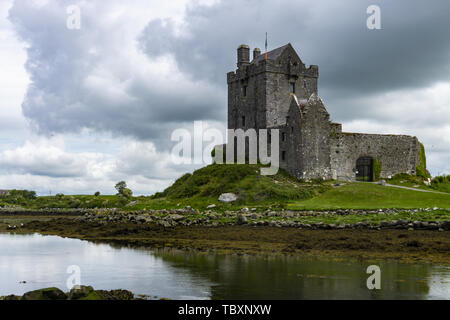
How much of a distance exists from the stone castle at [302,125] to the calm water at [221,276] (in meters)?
23.5

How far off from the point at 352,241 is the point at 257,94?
29.2m

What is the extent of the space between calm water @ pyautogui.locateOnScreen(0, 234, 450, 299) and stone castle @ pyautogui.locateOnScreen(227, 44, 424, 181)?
77.3 feet

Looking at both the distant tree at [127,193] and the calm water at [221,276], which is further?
the distant tree at [127,193]

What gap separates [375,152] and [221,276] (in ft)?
106

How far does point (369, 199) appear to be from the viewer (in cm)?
3438

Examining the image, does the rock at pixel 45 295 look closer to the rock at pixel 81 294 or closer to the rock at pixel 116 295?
the rock at pixel 81 294

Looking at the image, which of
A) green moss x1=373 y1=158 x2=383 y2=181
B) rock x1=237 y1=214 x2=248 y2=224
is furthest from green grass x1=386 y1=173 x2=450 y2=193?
rock x1=237 y1=214 x2=248 y2=224

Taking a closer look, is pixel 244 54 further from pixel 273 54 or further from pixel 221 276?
pixel 221 276

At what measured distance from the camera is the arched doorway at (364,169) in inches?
1705

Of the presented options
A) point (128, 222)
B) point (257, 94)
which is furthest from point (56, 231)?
point (257, 94)

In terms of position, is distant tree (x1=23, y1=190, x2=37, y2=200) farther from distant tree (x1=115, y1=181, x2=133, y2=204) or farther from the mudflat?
the mudflat

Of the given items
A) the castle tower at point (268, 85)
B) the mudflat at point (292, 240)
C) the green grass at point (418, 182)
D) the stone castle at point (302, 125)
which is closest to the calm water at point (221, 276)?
the mudflat at point (292, 240)
